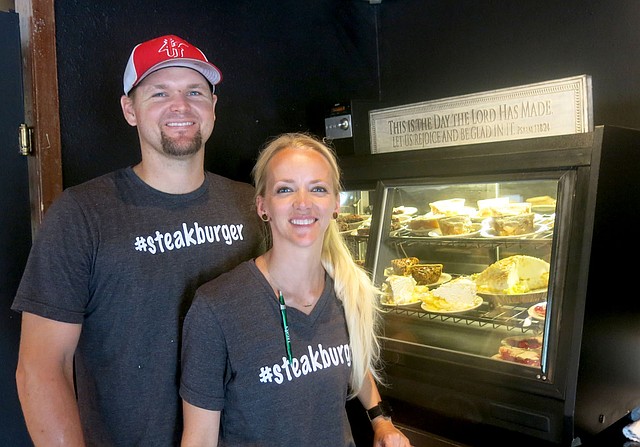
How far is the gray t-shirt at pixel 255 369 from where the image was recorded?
154 cm

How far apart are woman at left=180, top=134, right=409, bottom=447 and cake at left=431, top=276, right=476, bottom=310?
0.67 meters

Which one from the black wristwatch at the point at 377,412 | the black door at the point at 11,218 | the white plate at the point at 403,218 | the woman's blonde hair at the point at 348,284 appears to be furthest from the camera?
the white plate at the point at 403,218

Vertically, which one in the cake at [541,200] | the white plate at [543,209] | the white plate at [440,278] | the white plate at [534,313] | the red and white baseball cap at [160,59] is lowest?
the white plate at [534,313]

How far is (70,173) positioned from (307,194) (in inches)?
46.0

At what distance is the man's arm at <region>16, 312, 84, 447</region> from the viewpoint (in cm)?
160

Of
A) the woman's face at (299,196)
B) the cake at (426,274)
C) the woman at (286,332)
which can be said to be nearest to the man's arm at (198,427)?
the woman at (286,332)

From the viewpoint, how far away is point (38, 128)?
2.23m

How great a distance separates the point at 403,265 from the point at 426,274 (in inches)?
4.2

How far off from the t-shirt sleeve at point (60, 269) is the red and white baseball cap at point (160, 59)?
0.46 m

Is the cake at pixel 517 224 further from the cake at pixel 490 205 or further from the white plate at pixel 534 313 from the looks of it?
the white plate at pixel 534 313

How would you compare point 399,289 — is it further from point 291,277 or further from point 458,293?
point 291,277

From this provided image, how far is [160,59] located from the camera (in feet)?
6.03

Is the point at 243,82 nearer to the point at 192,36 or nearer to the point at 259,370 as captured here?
the point at 192,36

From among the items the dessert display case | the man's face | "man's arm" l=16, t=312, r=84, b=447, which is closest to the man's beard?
the man's face
